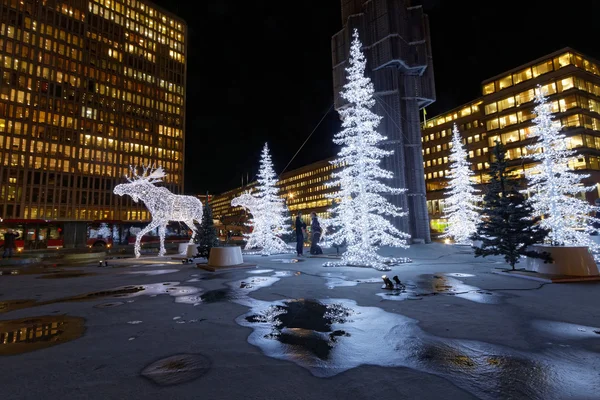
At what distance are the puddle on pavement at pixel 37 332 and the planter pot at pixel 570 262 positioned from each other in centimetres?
1216

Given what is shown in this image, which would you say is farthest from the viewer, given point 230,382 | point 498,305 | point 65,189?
point 65,189

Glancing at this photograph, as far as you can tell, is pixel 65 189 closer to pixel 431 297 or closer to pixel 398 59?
pixel 398 59

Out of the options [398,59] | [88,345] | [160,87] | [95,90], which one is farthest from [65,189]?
[88,345]

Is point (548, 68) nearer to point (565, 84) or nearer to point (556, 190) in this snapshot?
point (565, 84)

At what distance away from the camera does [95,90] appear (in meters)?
71.9

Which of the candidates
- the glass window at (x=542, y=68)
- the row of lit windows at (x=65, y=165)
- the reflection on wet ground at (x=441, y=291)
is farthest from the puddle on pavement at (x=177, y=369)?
the row of lit windows at (x=65, y=165)

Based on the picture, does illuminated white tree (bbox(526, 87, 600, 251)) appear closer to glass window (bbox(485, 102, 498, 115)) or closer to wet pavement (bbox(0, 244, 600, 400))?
wet pavement (bbox(0, 244, 600, 400))

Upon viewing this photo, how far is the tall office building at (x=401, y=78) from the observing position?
26625mm

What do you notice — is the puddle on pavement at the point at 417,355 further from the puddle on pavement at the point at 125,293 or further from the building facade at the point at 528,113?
the building facade at the point at 528,113

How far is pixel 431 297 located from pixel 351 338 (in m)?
3.46

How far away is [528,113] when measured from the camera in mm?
51906

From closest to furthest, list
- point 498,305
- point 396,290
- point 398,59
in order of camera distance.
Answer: point 498,305
point 396,290
point 398,59

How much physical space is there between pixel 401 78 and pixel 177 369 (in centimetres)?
3095

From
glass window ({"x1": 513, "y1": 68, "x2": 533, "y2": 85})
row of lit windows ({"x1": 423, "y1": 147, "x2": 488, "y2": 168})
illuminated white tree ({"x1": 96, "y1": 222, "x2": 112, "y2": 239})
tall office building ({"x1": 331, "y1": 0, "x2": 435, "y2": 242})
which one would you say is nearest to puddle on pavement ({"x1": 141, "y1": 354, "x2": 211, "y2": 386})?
tall office building ({"x1": 331, "y1": 0, "x2": 435, "y2": 242})
